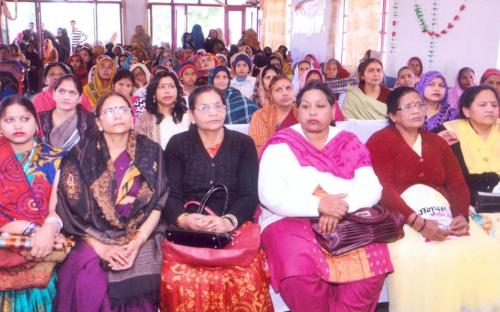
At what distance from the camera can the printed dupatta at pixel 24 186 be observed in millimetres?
2482

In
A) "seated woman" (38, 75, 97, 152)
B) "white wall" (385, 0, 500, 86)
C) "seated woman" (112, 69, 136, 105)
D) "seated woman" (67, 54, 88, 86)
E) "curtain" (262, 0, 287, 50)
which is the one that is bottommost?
"seated woman" (38, 75, 97, 152)

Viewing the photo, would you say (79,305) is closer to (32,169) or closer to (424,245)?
(32,169)

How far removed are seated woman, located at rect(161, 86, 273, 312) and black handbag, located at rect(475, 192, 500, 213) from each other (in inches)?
50.9

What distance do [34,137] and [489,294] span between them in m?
2.39

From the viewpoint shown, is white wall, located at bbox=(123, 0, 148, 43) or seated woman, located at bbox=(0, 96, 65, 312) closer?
seated woman, located at bbox=(0, 96, 65, 312)

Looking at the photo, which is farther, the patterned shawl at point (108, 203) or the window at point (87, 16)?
the window at point (87, 16)

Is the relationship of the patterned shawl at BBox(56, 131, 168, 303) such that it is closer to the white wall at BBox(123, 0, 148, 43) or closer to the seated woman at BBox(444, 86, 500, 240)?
the seated woman at BBox(444, 86, 500, 240)

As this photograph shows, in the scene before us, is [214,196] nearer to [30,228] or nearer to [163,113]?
[30,228]

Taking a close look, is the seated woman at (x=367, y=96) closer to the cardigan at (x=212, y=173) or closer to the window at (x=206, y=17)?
the cardigan at (x=212, y=173)

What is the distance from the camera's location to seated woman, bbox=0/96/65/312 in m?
2.29

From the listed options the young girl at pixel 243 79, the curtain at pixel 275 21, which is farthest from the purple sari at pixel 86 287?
the curtain at pixel 275 21

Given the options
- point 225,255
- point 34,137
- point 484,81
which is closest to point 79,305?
point 225,255

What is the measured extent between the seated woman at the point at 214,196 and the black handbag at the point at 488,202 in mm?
1294

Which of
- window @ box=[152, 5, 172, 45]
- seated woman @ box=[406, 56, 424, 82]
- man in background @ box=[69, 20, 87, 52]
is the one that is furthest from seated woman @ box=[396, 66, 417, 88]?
window @ box=[152, 5, 172, 45]
